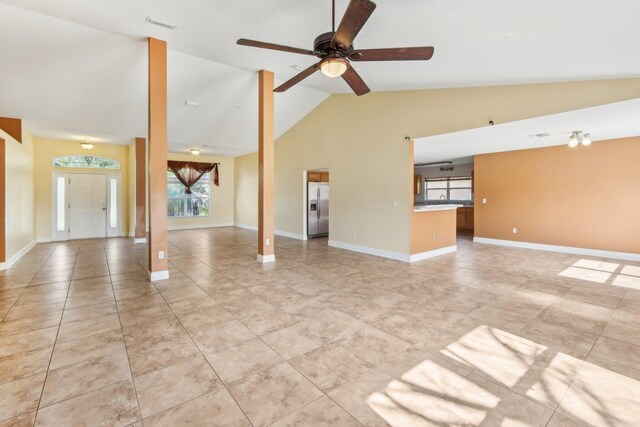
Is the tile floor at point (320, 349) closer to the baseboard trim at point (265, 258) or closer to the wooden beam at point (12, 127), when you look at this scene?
the baseboard trim at point (265, 258)

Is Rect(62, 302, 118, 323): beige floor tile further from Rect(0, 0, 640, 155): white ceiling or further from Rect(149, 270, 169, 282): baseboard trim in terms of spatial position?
Rect(0, 0, 640, 155): white ceiling

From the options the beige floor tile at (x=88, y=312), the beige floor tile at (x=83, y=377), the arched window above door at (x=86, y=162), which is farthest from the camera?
the arched window above door at (x=86, y=162)

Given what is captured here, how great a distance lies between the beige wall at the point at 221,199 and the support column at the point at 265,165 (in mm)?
6577

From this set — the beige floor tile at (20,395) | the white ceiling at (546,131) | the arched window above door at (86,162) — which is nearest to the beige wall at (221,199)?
the arched window above door at (86,162)

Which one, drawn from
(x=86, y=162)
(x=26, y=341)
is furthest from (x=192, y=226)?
(x=26, y=341)

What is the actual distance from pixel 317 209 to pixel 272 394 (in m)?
6.80

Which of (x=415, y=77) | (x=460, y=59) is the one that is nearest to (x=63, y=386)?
(x=460, y=59)

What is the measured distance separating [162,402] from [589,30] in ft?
14.8

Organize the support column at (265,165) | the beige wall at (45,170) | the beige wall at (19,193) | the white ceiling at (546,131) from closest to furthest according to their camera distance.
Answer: the white ceiling at (546,131)
the beige wall at (19,193)
the support column at (265,165)
the beige wall at (45,170)

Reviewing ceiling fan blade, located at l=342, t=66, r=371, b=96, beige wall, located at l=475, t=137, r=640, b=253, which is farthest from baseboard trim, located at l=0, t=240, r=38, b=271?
beige wall, located at l=475, t=137, r=640, b=253

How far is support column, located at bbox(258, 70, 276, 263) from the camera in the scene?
5.50 meters

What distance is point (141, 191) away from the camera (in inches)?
334

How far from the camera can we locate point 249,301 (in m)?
3.60

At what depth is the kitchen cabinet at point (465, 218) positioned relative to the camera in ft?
34.4
